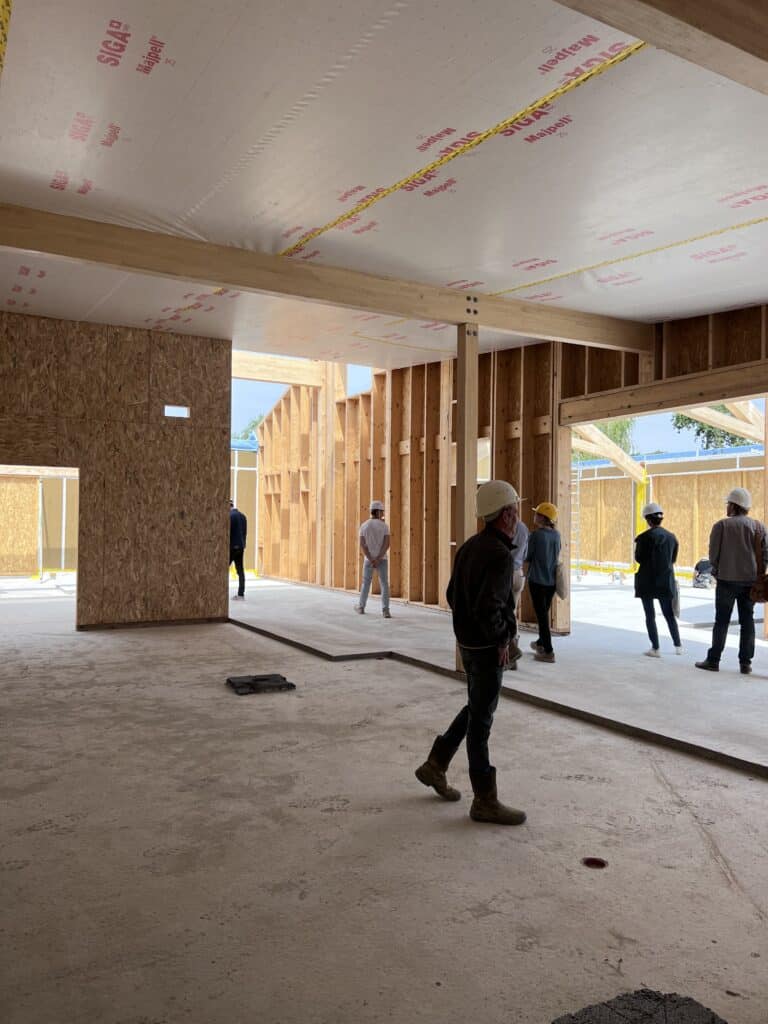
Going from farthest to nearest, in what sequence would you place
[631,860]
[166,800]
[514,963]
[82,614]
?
1. [82,614]
2. [166,800]
3. [631,860]
4. [514,963]

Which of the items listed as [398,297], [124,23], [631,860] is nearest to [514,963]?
[631,860]

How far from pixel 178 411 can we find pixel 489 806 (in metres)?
7.33

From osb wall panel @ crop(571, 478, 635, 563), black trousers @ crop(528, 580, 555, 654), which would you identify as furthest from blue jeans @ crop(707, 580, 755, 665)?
osb wall panel @ crop(571, 478, 635, 563)

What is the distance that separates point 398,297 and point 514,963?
5.80 meters

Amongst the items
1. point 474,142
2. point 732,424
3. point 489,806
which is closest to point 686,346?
point 474,142

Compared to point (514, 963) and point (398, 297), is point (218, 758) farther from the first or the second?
point (398, 297)

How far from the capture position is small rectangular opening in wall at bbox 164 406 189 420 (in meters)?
9.64

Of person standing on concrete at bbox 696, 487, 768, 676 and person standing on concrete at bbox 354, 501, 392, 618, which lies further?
person standing on concrete at bbox 354, 501, 392, 618

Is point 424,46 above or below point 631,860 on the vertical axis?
above

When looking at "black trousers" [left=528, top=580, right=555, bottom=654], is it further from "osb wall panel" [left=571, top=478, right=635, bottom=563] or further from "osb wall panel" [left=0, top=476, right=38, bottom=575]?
"osb wall panel" [left=571, top=478, right=635, bottom=563]

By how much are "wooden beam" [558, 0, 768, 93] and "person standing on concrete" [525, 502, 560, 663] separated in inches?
213

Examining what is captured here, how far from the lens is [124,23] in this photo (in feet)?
11.3

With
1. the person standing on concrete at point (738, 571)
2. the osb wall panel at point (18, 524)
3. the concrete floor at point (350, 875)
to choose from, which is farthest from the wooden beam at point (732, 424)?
the osb wall panel at point (18, 524)

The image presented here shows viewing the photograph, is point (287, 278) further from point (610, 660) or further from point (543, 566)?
point (610, 660)
